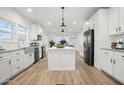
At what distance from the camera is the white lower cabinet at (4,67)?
3.15 m

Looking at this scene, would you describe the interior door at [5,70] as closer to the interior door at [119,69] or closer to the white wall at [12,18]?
the white wall at [12,18]

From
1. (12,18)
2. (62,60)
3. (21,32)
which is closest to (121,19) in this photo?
(62,60)

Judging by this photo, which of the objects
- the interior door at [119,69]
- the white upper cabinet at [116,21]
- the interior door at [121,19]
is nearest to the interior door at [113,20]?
the white upper cabinet at [116,21]

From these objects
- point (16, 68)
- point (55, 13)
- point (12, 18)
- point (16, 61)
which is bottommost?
point (16, 68)

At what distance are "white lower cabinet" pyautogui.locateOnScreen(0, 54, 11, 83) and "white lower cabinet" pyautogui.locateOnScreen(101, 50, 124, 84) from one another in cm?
312

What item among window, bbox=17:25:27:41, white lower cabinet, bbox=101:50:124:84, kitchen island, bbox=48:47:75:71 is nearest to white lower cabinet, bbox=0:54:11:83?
kitchen island, bbox=48:47:75:71

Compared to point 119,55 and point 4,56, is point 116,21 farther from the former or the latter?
point 4,56

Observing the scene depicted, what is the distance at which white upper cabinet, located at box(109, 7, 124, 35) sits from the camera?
3.74m

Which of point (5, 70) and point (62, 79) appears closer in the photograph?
point (5, 70)

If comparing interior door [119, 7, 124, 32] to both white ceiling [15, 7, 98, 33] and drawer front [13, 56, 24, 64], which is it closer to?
white ceiling [15, 7, 98, 33]

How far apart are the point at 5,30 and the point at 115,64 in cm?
409

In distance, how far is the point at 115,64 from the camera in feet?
11.4

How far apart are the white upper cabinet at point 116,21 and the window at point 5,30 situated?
403 centimetres
